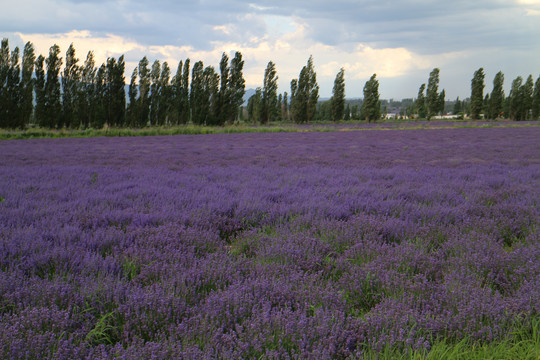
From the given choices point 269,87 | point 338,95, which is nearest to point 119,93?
point 269,87

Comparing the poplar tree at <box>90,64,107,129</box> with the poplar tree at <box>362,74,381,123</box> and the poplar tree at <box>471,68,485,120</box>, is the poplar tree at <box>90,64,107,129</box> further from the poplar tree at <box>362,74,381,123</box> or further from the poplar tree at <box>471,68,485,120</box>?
the poplar tree at <box>471,68,485,120</box>

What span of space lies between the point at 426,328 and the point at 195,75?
55947 mm

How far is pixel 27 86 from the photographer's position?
37781mm

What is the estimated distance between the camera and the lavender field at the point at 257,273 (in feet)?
6.02

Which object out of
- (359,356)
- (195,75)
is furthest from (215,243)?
(195,75)

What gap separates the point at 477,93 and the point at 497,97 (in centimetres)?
596

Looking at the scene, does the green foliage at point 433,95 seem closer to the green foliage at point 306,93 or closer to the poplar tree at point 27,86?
the green foliage at point 306,93

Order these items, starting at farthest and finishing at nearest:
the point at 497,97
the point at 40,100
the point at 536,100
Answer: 1. the point at 497,97
2. the point at 536,100
3. the point at 40,100

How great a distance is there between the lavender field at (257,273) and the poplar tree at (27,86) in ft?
124

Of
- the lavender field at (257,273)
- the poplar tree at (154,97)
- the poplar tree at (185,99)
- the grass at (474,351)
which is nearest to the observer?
the grass at (474,351)

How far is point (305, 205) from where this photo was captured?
484 cm

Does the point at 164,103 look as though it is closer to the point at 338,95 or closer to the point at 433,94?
the point at 338,95

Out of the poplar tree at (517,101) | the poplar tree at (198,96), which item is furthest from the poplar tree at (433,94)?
the poplar tree at (198,96)

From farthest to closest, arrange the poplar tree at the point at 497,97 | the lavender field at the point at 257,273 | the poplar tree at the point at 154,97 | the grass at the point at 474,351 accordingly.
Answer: the poplar tree at the point at 497,97, the poplar tree at the point at 154,97, the lavender field at the point at 257,273, the grass at the point at 474,351
